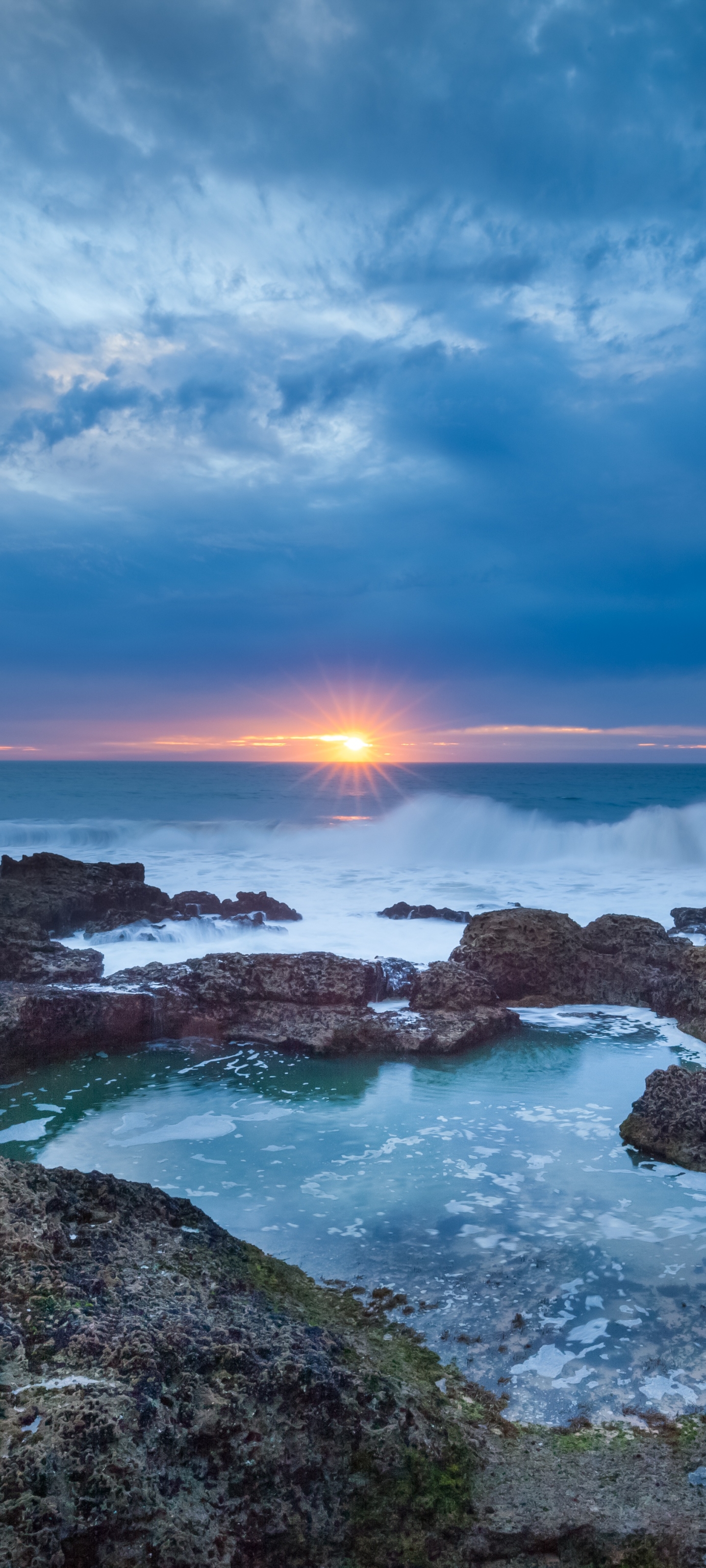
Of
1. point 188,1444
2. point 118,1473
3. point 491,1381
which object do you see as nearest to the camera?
point 118,1473

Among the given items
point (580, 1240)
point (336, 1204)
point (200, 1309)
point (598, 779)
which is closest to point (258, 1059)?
point (336, 1204)

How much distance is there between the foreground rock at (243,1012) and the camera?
8.67 meters

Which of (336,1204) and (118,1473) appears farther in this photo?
(336,1204)

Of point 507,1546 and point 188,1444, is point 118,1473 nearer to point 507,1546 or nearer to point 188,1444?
point 188,1444

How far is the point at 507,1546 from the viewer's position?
2.61 metres

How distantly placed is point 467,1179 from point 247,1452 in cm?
364

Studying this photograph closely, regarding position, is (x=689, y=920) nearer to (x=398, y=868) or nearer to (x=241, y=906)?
(x=241, y=906)

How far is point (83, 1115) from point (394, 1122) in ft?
8.65

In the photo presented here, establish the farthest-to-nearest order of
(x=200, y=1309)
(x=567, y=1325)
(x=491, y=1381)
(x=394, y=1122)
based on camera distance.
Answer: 1. (x=394, y=1122)
2. (x=567, y=1325)
3. (x=491, y=1381)
4. (x=200, y=1309)

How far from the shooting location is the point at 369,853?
31.0 meters

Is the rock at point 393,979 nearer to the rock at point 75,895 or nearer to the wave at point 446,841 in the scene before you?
the rock at point 75,895

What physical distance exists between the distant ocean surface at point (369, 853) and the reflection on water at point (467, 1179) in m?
4.58

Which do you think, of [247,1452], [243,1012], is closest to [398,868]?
[243,1012]

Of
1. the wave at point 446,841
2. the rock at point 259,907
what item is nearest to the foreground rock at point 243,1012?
the rock at point 259,907
